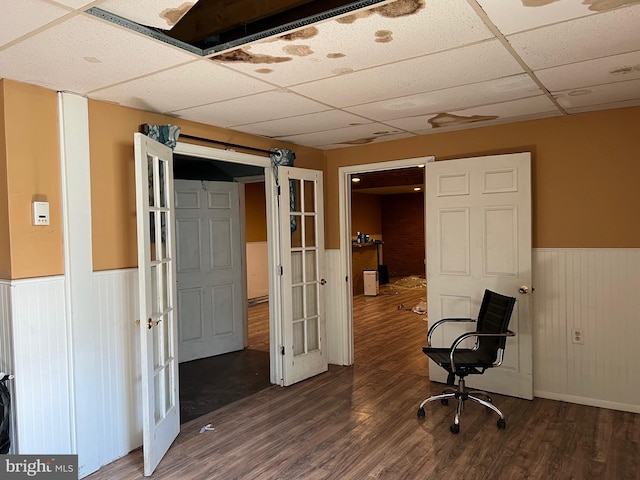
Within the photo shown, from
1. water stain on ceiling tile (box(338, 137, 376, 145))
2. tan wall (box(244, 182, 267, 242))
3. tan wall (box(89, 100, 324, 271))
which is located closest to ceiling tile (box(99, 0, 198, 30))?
tan wall (box(89, 100, 324, 271))

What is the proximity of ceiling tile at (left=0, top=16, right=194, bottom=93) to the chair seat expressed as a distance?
103 inches

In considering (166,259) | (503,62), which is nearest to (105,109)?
(166,259)

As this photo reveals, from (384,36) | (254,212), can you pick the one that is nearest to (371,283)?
(254,212)

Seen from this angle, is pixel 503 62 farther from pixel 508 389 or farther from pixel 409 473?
pixel 508 389

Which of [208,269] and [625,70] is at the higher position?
[625,70]

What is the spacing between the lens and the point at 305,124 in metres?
3.73

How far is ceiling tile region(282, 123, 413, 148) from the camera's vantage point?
3.96m

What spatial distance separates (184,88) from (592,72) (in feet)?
7.71

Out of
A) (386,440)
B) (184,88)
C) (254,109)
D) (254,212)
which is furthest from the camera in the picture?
(254,212)

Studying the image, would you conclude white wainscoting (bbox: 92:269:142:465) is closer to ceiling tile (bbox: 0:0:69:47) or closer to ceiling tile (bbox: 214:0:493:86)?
ceiling tile (bbox: 0:0:69:47)

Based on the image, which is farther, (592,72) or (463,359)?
(463,359)

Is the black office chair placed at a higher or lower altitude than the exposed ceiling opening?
lower

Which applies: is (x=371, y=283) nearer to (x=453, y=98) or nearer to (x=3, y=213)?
(x=453, y=98)

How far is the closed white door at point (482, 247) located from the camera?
12.4 feet
